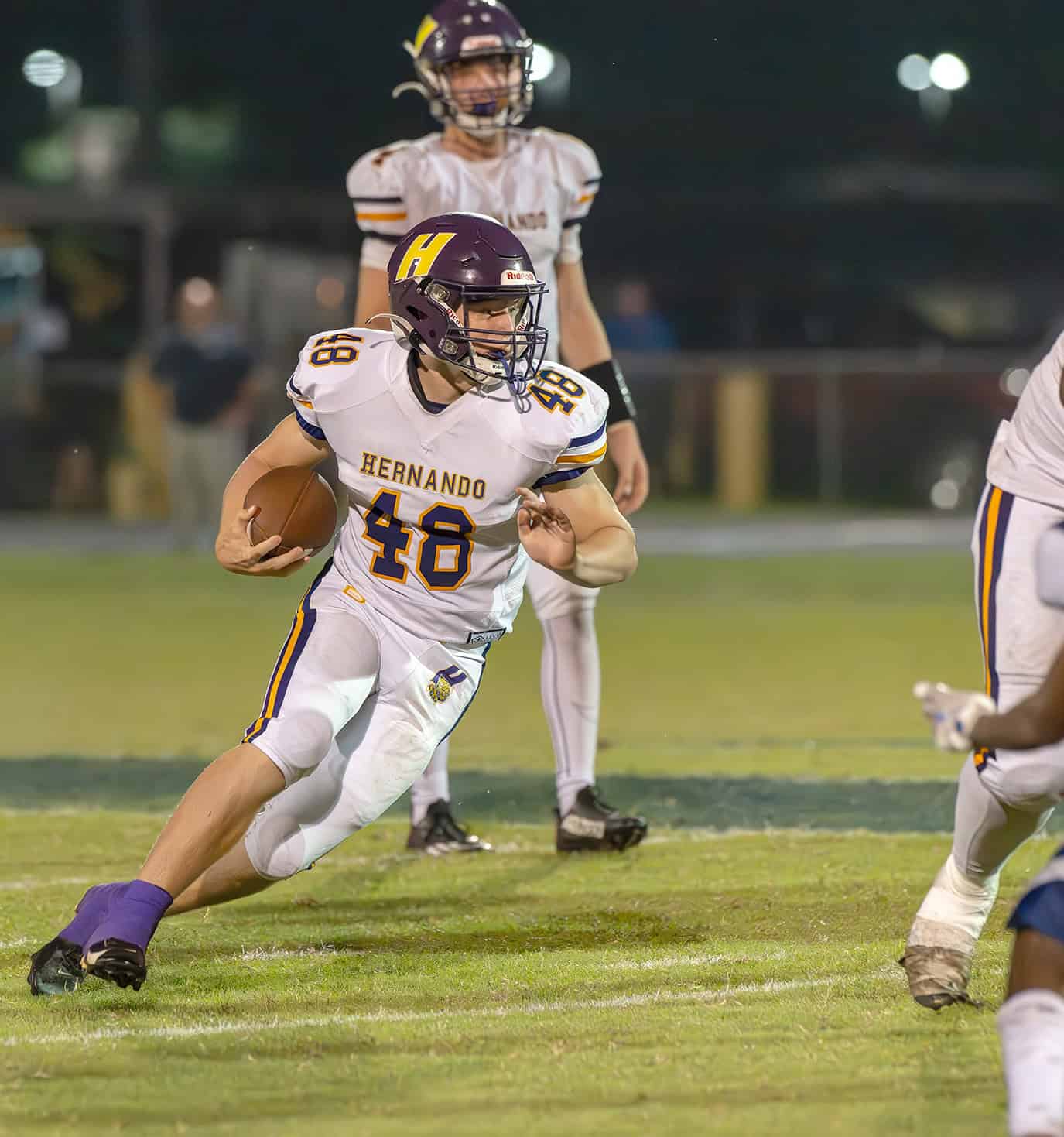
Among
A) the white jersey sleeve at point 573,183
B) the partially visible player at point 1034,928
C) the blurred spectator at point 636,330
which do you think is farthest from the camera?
the blurred spectator at point 636,330

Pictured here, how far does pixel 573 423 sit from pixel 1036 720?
1368 mm

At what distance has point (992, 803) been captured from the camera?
11.4ft

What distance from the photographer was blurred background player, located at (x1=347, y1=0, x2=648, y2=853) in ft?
16.5

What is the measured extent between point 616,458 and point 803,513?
39.3 feet

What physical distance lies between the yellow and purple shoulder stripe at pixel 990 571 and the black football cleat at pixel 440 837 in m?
1.85

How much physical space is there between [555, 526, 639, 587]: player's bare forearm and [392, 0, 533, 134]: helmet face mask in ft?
5.18

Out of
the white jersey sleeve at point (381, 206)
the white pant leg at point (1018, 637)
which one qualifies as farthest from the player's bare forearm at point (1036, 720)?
the white jersey sleeve at point (381, 206)

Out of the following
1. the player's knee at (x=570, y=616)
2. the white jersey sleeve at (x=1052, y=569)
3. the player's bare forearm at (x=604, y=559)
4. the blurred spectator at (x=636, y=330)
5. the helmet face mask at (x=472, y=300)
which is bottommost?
the blurred spectator at (x=636, y=330)

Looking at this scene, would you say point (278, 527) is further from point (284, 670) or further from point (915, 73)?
point (915, 73)

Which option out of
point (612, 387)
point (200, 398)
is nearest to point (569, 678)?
point (612, 387)

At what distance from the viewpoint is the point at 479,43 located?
196 inches

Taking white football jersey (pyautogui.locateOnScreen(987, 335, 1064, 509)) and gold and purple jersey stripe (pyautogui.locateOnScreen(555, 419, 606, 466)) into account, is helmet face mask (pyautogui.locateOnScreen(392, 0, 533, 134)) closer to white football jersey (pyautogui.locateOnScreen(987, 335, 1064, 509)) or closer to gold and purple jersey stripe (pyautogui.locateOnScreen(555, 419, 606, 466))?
gold and purple jersey stripe (pyautogui.locateOnScreen(555, 419, 606, 466))

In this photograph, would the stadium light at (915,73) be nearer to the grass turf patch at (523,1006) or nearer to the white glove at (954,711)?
the grass turf patch at (523,1006)

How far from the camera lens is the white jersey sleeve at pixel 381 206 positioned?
5121 mm
